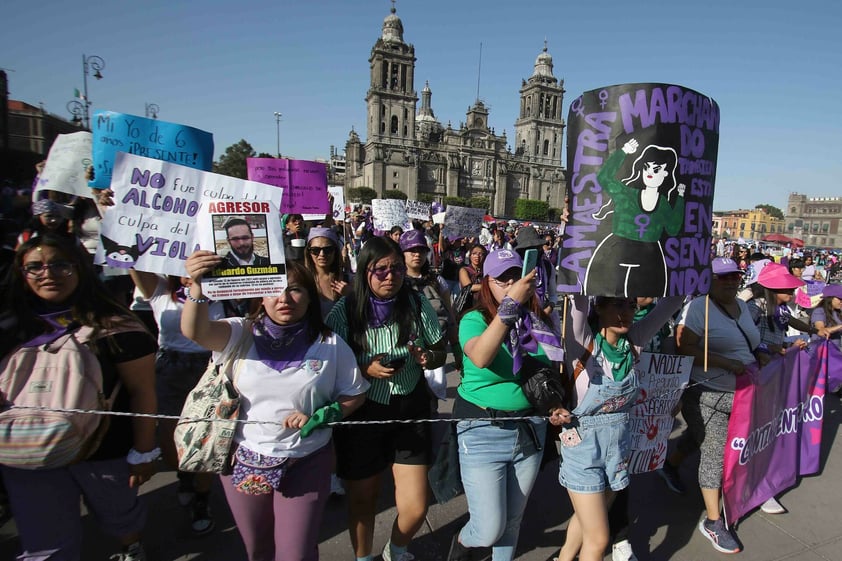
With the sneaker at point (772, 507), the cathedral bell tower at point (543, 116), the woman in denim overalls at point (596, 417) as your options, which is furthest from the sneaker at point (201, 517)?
the cathedral bell tower at point (543, 116)

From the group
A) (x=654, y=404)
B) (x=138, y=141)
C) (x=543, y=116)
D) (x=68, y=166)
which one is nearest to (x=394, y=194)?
(x=543, y=116)

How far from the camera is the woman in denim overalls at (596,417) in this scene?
2613 millimetres

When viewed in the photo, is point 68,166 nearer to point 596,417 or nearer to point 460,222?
point 596,417

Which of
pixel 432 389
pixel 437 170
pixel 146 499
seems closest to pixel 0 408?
pixel 146 499

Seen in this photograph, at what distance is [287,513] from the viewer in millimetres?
2342

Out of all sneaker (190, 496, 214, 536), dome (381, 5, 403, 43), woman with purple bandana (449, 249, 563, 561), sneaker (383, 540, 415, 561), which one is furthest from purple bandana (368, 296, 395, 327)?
dome (381, 5, 403, 43)

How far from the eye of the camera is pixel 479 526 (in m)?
2.63

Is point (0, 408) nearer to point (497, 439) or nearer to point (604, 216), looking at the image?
point (497, 439)

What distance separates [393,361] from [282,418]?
0.69 m

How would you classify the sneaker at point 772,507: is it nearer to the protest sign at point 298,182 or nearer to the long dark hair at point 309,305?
the long dark hair at point 309,305

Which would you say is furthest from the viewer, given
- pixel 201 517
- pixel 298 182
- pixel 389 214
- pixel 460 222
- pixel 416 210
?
pixel 416 210

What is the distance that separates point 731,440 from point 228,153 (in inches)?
2966

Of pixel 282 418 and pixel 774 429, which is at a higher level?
pixel 282 418

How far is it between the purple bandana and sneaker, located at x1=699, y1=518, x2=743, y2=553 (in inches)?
115
